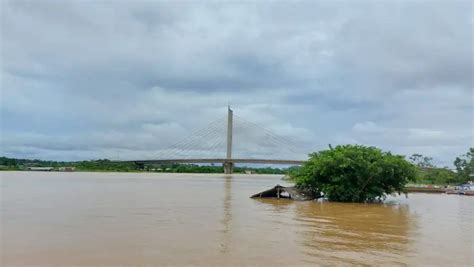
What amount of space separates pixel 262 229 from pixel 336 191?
13.9 meters

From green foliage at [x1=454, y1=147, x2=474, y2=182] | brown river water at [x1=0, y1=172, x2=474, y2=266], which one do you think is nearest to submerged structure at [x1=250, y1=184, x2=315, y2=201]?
brown river water at [x1=0, y1=172, x2=474, y2=266]

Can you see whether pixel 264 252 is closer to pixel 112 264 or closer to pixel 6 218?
pixel 112 264

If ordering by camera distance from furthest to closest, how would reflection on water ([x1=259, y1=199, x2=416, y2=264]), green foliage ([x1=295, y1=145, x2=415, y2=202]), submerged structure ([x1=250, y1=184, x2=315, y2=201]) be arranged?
submerged structure ([x1=250, y1=184, x2=315, y2=201]) → green foliage ([x1=295, y1=145, x2=415, y2=202]) → reflection on water ([x1=259, y1=199, x2=416, y2=264])

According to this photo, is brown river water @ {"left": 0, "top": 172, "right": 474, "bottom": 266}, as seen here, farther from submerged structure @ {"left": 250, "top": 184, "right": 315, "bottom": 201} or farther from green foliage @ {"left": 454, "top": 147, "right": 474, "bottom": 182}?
green foliage @ {"left": 454, "top": 147, "right": 474, "bottom": 182}

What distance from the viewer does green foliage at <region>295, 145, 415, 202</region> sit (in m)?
28.0

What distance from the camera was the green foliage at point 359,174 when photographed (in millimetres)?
27977

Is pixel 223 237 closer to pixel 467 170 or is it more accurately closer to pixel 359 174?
pixel 359 174

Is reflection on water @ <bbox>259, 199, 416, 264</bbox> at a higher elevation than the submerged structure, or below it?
below

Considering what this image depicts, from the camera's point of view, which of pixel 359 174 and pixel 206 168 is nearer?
pixel 359 174

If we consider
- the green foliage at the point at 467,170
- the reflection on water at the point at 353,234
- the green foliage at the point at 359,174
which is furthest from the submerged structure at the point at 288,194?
the green foliage at the point at 467,170

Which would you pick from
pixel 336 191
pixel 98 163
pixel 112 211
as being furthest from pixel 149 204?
pixel 98 163

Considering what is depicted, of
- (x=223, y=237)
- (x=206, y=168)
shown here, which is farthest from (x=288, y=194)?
(x=206, y=168)

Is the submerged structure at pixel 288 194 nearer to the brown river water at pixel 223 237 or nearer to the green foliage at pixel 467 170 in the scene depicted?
the brown river water at pixel 223 237

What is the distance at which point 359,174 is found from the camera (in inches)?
1099
